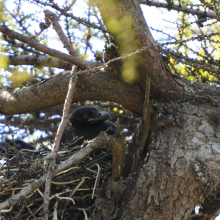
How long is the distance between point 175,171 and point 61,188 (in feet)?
3.77

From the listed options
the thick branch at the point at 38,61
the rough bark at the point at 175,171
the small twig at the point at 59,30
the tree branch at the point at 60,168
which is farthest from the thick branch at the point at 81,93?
the thick branch at the point at 38,61

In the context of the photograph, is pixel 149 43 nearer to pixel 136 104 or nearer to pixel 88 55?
pixel 136 104

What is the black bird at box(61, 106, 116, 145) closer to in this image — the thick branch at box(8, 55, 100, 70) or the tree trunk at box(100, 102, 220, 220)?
the thick branch at box(8, 55, 100, 70)

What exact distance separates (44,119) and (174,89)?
9.10ft

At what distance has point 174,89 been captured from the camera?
3.29m

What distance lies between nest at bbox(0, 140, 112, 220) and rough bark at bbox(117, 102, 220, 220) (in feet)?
1.63

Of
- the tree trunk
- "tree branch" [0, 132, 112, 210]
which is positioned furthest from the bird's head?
"tree branch" [0, 132, 112, 210]

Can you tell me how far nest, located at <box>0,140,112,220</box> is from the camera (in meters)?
3.04

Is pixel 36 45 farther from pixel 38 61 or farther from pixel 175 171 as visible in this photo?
pixel 38 61

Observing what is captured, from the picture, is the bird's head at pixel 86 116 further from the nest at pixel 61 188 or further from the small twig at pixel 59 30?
the small twig at pixel 59 30

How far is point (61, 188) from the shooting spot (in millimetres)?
3225

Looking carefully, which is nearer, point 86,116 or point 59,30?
point 59,30

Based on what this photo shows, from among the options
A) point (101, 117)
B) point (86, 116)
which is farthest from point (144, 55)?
point (86, 116)

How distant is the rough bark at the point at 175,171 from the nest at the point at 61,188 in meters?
0.50
